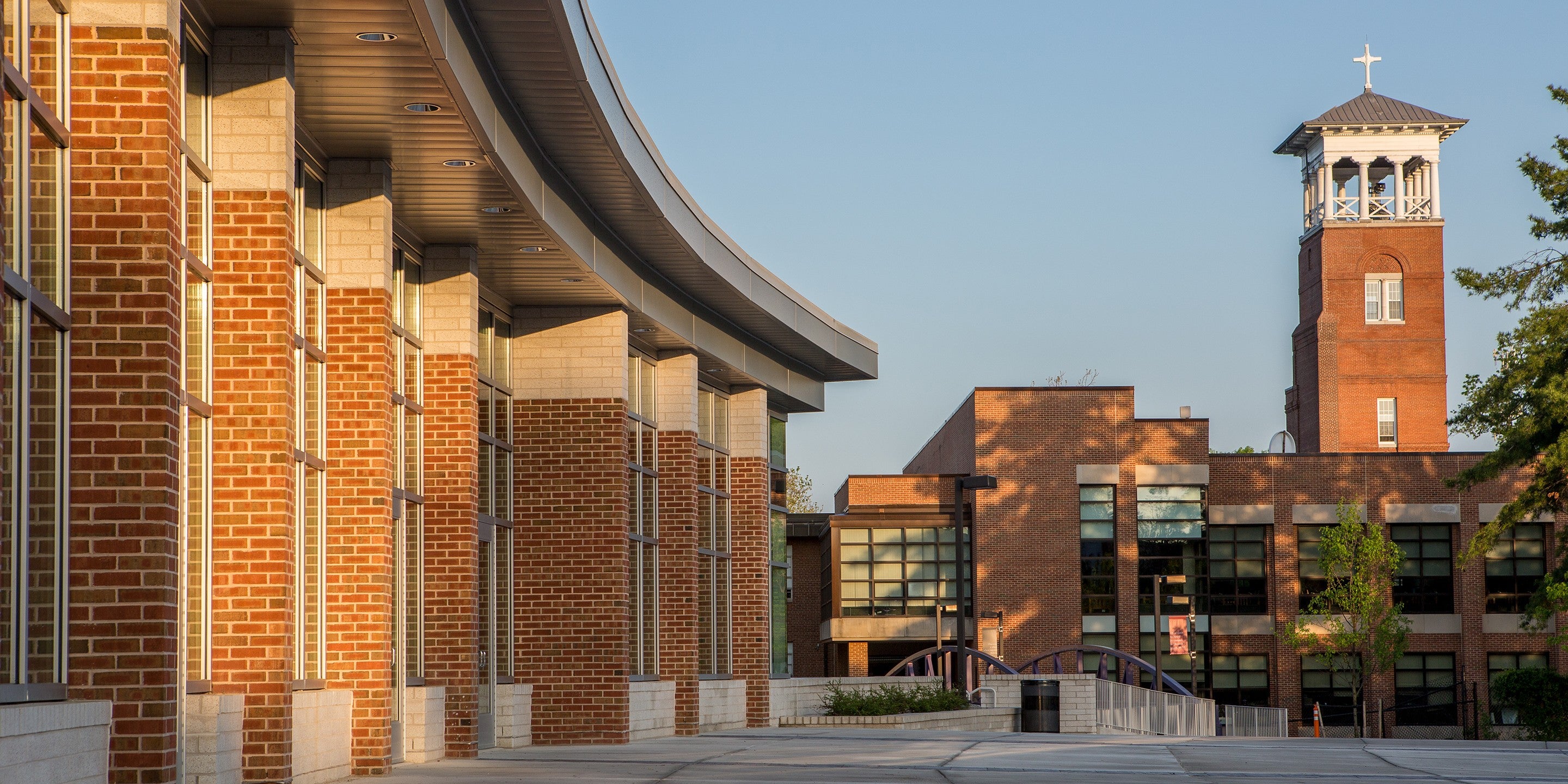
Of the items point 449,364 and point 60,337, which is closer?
point 60,337

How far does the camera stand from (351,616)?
1432 cm

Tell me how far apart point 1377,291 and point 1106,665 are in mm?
30985

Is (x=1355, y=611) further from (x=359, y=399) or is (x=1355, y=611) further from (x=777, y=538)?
(x=359, y=399)

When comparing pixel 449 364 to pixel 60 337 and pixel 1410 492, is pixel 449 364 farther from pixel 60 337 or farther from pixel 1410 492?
pixel 1410 492

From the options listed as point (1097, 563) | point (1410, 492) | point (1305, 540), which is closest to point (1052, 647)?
point (1097, 563)

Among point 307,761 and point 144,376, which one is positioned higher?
point 144,376

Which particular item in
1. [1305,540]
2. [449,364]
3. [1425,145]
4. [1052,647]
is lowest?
[1052,647]

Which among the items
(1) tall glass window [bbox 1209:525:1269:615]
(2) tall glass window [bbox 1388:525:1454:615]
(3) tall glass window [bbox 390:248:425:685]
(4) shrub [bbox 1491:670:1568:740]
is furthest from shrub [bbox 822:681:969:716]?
(2) tall glass window [bbox 1388:525:1454:615]

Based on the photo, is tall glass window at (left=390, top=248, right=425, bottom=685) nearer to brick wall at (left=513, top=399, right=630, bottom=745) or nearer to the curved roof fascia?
the curved roof fascia

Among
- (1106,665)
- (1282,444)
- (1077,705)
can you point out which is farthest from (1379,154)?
(1077,705)

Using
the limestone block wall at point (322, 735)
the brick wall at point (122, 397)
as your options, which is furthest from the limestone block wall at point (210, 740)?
the brick wall at point (122, 397)

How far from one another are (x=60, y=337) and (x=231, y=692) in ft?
13.4

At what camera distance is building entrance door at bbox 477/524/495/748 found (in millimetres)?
19828

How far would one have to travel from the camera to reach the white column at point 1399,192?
72.0m
